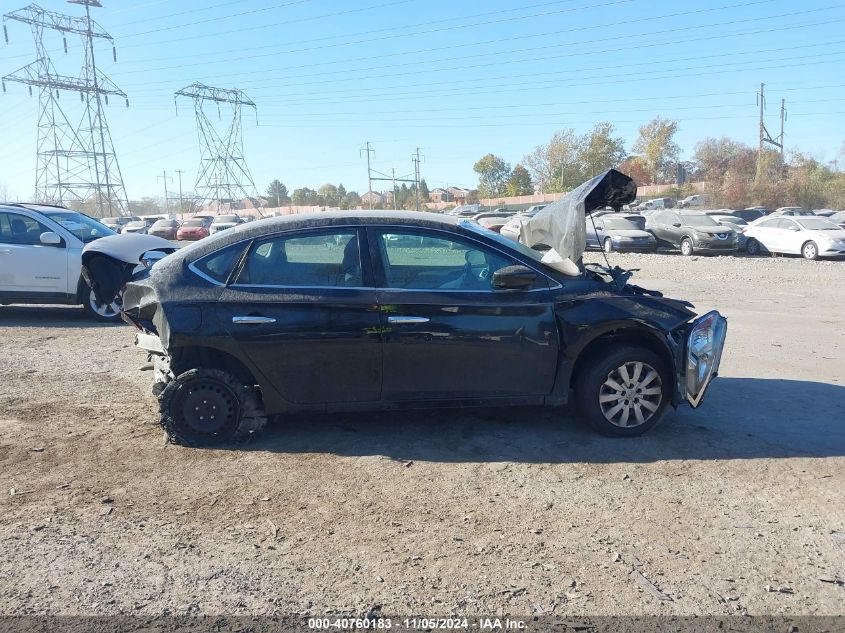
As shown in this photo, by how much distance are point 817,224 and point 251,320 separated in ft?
71.8

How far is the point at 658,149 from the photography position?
3246 inches

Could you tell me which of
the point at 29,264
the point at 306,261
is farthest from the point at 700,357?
the point at 29,264

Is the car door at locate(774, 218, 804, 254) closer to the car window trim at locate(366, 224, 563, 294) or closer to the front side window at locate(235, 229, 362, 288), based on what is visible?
the car window trim at locate(366, 224, 563, 294)

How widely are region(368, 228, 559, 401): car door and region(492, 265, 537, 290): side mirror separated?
0.05 m

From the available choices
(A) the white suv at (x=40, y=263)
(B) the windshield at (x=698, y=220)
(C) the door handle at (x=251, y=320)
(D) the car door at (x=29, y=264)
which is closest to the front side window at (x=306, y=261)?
(C) the door handle at (x=251, y=320)

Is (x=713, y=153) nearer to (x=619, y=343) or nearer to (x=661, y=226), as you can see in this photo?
(x=661, y=226)

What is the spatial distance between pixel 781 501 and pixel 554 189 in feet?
235

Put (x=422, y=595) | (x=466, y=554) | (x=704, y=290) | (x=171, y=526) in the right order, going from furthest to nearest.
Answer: (x=704, y=290) < (x=171, y=526) < (x=466, y=554) < (x=422, y=595)

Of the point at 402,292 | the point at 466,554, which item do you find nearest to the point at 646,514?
the point at 466,554

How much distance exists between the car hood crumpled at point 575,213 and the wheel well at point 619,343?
684 mm

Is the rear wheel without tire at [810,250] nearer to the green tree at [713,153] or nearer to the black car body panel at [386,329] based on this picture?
the black car body panel at [386,329]

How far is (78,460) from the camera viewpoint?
482 cm

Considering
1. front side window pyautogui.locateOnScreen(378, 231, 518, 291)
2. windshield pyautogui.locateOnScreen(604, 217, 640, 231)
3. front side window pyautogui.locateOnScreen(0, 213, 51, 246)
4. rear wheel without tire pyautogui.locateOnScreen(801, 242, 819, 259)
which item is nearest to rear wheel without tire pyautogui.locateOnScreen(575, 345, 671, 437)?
front side window pyautogui.locateOnScreen(378, 231, 518, 291)

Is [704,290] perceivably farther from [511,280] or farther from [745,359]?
[511,280]
